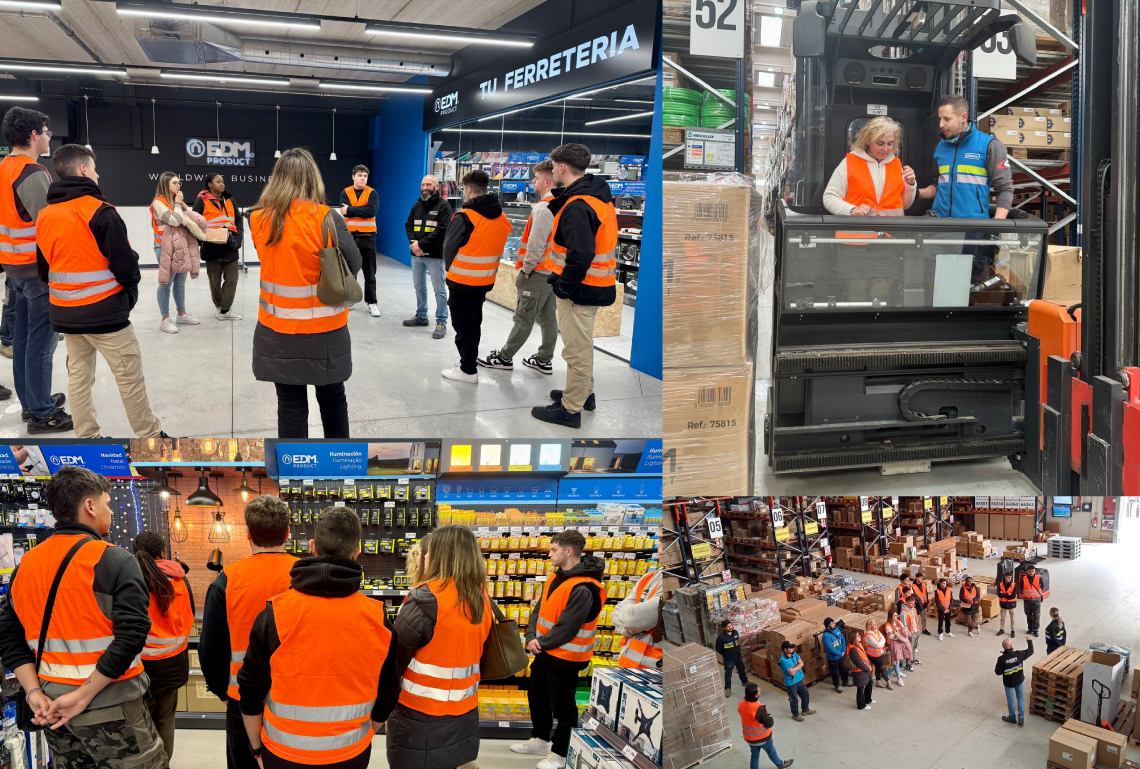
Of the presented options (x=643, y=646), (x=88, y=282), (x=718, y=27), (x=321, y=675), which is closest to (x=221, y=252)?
(x=88, y=282)

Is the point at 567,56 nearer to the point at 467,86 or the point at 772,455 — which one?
the point at 467,86

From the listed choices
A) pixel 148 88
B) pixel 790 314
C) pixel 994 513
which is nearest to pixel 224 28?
pixel 148 88

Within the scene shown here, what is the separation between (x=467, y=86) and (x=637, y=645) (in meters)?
2.91

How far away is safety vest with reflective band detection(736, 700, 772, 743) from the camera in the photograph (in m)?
2.36

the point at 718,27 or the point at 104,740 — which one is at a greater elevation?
the point at 718,27

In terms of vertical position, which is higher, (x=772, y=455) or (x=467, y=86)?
(x=467, y=86)

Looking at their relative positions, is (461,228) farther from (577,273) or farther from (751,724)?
(751,724)

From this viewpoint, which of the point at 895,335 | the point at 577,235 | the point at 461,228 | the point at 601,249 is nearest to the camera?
the point at 895,335

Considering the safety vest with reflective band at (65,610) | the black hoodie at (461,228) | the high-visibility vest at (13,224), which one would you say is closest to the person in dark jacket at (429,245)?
the black hoodie at (461,228)

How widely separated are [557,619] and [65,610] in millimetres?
1904

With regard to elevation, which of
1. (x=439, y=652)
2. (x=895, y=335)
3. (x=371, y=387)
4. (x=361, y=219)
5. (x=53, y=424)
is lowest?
(x=439, y=652)

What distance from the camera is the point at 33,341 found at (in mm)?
2750

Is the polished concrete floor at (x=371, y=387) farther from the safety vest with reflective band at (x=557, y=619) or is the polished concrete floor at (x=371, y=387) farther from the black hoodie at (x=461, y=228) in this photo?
the safety vest with reflective band at (x=557, y=619)

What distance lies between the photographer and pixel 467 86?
3.58 m
